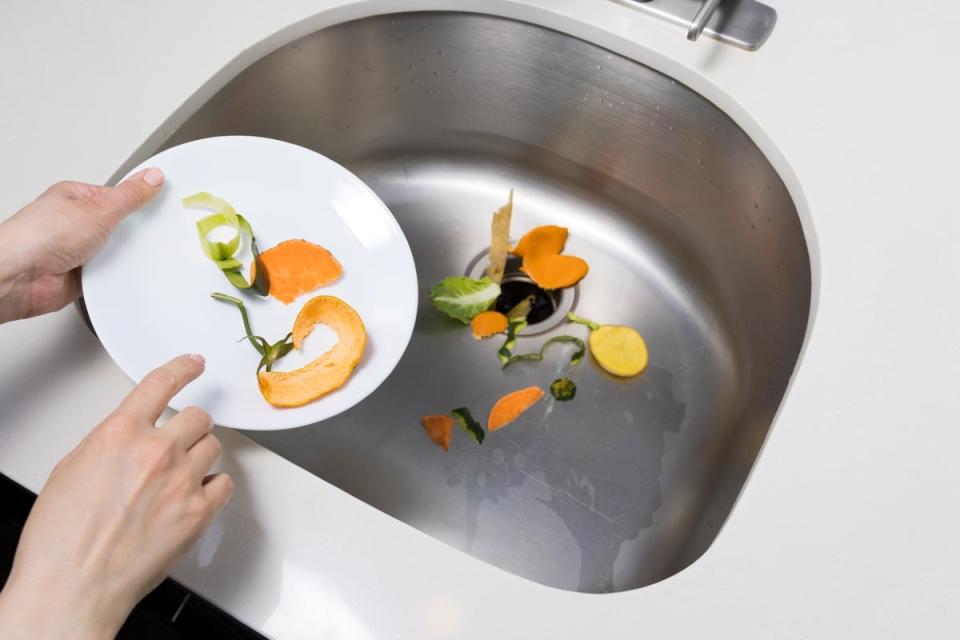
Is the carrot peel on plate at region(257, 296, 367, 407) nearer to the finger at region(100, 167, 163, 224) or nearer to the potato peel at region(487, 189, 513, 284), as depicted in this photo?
the finger at region(100, 167, 163, 224)

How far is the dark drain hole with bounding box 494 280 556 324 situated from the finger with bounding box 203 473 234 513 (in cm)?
45

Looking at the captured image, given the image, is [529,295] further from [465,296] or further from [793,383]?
[793,383]

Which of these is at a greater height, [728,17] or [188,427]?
[728,17]

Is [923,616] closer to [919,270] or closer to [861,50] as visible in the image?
[919,270]

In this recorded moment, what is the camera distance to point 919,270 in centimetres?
66

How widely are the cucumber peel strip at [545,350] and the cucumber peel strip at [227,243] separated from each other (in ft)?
0.99

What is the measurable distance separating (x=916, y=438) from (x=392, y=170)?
2.13 feet

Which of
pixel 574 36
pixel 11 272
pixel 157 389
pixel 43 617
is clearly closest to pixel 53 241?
pixel 11 272

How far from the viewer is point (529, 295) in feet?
3.04

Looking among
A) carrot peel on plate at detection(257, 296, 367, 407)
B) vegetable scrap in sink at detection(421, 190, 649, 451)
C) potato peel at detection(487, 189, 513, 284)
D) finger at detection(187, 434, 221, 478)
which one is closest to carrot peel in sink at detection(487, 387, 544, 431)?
vegetable scrap in sink at detection(421, 190, 649, 451)

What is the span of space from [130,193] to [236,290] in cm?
11

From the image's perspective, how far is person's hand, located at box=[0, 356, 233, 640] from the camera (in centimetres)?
48

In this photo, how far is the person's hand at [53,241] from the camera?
0.57m

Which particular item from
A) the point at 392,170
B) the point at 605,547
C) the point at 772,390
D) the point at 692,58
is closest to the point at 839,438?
the point at 772,390
